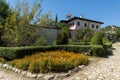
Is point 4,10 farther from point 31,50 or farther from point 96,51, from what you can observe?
point 96,51

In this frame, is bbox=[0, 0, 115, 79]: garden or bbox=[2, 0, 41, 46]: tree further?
bbox=[2, 0, 41, 46]: tree

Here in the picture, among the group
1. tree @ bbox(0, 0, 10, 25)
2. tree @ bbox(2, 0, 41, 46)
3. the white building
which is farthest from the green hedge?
the white building

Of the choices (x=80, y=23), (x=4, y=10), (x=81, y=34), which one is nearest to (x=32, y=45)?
(x=4, y=10)

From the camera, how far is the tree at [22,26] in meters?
17.5

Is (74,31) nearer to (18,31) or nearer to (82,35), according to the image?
(82,35)

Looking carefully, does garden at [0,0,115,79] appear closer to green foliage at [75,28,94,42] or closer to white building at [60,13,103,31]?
green foliage at [75,28,94,42]

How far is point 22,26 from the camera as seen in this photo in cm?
1755

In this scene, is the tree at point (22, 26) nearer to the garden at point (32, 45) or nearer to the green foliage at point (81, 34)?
the garden at point (32, 45)

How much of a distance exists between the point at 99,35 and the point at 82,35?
11060mm

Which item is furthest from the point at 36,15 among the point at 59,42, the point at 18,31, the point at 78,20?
the point at 78,20

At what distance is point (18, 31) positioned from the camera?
17.4 metres

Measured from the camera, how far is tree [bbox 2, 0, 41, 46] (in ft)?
57.3

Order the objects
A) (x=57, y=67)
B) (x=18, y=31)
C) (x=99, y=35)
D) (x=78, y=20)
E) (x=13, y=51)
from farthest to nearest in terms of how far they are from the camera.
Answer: (x=78, y=20) < (x=99, y=35) < (x=18, y=31) < (x=13, y=51) < (x=57, y=67)

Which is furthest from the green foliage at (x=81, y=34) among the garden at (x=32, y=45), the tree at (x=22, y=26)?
the tree at (x=22, y=26)
